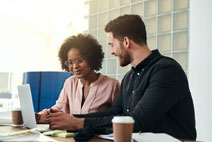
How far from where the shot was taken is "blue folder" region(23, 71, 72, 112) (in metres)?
2.56

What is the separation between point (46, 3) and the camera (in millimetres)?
5715

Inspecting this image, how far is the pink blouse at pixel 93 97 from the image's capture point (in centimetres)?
200

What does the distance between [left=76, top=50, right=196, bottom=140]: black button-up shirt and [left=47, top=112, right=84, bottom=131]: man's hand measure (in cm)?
4

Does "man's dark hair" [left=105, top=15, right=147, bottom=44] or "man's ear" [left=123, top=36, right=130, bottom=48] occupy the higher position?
"man's dark hair" [left=105, top=15, right=147, bottom=44]

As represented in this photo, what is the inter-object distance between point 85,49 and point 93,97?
0.41 meters

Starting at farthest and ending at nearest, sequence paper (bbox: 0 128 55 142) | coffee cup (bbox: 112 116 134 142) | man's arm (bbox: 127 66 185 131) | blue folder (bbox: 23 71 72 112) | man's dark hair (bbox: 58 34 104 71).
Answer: blue folder (bbox: 23 71 72 112), man's dark hair (bbox: 58 34 104 71), man's arm (bbox: 127 66 185 131), paper (bbox: 0 128 55 142), coffee cup (bbox: 112 116 134 142)

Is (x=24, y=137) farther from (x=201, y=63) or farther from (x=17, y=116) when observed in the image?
(x=201, y=63)

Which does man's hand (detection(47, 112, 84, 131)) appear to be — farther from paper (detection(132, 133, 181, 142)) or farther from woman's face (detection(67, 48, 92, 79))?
woman's face (detection(67, 48, 92, 79))

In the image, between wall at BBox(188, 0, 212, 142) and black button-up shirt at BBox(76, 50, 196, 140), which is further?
wall at BBox(188, 0, 212, 142)

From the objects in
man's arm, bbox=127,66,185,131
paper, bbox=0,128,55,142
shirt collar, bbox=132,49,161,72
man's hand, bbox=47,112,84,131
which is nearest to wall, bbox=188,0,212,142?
shirt collar, bbox=132,49,161,72

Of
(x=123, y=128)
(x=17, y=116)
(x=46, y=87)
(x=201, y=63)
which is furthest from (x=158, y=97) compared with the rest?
(x=46, y=87)

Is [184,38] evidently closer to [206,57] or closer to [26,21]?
[206,57]

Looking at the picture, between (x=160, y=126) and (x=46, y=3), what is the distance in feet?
16.2

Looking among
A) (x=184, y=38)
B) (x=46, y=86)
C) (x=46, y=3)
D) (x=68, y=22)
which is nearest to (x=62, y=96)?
(x=46, y=86)
